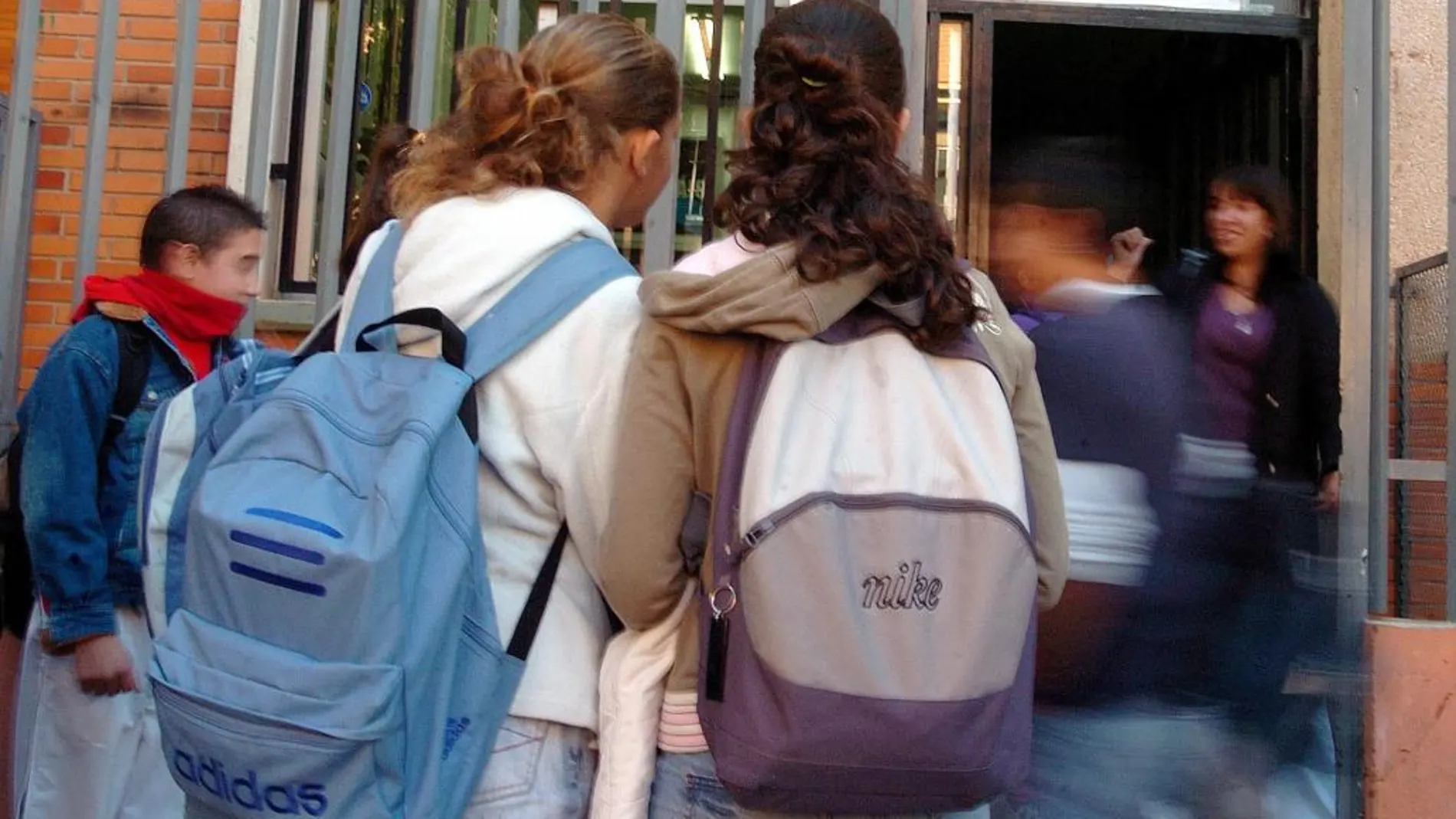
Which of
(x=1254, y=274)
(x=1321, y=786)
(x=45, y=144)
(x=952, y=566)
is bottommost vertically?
(x=1321, y=786)

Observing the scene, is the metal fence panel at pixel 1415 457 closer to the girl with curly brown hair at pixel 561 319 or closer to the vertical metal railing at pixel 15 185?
the girl with curly brown hair at pixel 561 319

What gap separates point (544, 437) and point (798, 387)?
1.10 feet

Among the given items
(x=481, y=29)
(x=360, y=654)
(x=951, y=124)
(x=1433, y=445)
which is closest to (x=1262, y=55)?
(x=951, y=124)

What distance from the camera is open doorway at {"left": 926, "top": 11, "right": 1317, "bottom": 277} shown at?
4.68m

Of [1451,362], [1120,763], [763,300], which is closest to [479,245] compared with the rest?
[763,300]

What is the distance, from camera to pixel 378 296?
6.07 feet

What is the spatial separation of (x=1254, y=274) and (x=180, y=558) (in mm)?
2953

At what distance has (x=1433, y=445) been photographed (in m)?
4.40

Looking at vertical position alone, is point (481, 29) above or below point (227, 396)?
above

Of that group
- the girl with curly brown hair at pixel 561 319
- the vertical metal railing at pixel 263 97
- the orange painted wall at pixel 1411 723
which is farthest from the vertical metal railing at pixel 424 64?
the orange painted wall at pixel 1411 723

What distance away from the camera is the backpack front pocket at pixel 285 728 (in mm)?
1536

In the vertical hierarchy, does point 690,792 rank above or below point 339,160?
below

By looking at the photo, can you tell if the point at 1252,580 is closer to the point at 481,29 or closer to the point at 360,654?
the point at 360,654

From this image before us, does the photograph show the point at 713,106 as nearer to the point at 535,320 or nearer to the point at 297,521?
the point at 535,320
